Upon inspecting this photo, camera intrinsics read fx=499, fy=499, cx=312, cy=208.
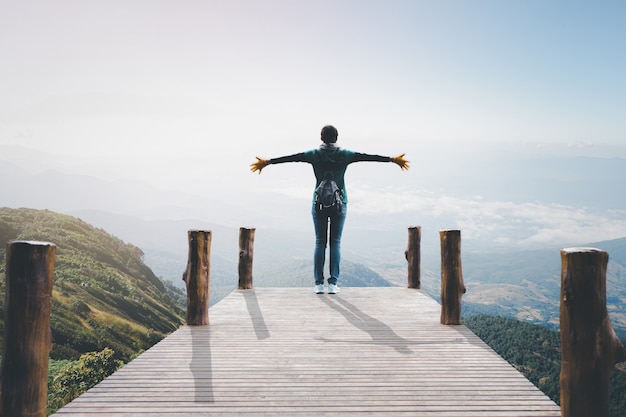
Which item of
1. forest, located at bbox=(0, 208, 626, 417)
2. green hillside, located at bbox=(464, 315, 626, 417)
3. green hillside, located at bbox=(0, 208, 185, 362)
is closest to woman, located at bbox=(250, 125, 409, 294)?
forest, located at bbox=(0, 208, 626, 417)

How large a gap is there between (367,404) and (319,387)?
59 cm

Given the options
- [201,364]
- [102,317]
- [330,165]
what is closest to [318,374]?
[201,364]

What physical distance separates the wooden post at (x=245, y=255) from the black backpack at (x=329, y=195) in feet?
8.41

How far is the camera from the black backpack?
30.0 ft

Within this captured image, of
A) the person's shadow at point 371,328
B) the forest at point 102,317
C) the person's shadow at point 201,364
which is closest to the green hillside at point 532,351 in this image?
the forest at point 102,317

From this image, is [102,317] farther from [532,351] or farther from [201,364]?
[532,351]

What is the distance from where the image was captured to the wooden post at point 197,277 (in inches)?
292

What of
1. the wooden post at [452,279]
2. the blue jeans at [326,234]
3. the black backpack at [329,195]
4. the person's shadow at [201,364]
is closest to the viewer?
the person's shadow at [201,364]

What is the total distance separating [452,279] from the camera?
756 centimetres

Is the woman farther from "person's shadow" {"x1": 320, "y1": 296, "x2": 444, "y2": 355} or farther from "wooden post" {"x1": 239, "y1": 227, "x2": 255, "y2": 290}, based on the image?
"wooden post" {"x1": 239, "y1": 227, "x2": 255, "y2": 290}

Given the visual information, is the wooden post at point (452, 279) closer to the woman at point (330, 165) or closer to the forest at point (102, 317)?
the woman at point (330, 165)

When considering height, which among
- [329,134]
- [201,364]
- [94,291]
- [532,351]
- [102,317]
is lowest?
[532,351]

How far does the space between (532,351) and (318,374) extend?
246 ft

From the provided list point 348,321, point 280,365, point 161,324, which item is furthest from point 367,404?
point 161,324
